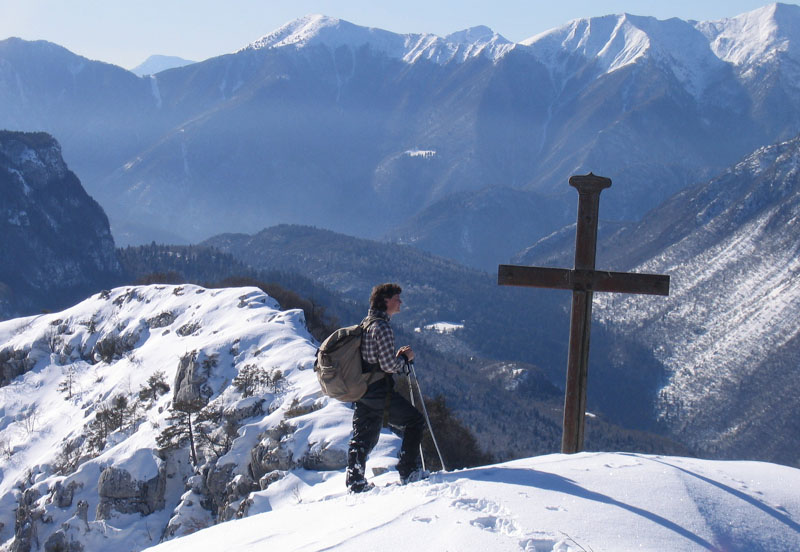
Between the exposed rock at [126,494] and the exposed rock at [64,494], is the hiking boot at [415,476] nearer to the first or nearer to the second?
the exposed rock at [126,494]

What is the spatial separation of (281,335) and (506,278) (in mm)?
22426

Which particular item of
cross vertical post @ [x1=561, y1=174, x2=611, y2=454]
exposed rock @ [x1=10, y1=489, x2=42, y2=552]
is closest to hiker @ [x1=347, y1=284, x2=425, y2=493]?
cross vertical post @ [x1=561, y1=174, x2=611, y2=454]

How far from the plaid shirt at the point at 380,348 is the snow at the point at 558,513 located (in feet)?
6.02

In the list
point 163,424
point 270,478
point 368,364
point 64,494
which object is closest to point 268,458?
point 270,478

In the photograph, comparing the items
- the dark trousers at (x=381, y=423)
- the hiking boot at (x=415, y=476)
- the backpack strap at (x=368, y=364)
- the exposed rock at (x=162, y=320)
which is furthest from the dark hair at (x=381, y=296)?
the exposed rock at (x=162, y=320)

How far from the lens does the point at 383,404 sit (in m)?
12.3

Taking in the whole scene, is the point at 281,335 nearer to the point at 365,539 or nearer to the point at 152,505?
the point at 152,505

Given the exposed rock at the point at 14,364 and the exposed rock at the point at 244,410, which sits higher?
the exposed rock at the point at 244,410

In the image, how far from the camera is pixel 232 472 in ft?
84.2

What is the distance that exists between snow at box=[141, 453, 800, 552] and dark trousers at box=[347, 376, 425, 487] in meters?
0.58

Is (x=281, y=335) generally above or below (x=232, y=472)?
above

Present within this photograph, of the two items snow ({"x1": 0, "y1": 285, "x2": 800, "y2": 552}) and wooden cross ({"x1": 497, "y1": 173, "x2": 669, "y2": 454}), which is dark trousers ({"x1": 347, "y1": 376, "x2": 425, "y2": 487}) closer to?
snow ({"x1": 0, "y1": 285, "x2": 800, "y2": 552})

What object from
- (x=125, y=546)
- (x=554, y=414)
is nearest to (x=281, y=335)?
(x=125, y=546)

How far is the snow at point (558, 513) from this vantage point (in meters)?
8.77
